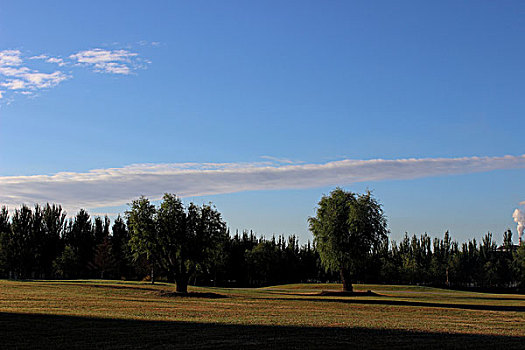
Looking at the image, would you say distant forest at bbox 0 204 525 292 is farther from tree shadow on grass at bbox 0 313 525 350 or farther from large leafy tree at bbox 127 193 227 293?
tree shadow on grass at bbox 0 313 525 350

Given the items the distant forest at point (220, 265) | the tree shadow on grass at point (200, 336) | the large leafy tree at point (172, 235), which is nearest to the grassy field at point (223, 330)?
the tree shadow on grass at point (200, 336)

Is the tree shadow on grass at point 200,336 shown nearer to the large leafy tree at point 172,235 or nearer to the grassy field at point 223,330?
the grassy field at point 223,330

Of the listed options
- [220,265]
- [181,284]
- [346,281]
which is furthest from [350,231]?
[220,265]

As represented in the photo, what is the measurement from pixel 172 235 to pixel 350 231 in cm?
2347

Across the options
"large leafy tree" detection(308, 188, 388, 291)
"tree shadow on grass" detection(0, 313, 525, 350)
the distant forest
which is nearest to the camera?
"tree shadow on grass" detection(0, 313, 525, 350)

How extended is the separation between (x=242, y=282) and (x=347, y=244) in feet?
204

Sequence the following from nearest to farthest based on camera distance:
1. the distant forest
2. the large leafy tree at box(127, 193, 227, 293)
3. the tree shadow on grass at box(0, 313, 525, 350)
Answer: the tree shadow on grass at box(0, 313, 525, 350) → the large leafy tree at box(127, 193, 227, 293) → the distant forest

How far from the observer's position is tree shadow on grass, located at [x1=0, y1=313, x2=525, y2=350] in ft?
63.1

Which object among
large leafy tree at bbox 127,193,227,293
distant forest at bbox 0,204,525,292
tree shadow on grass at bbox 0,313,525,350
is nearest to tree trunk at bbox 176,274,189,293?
large leafy tree at bbox 127,193,227,293

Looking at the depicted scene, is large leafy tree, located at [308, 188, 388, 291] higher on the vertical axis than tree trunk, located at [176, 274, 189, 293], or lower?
higher

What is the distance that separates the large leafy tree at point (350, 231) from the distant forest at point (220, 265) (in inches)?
1469

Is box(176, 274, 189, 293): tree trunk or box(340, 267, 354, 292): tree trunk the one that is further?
box(340, 267, 354, 292): tree trunk

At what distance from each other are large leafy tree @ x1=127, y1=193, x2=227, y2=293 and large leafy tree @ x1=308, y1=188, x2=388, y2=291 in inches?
726

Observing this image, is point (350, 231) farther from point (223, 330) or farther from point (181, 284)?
point (223, 330)
